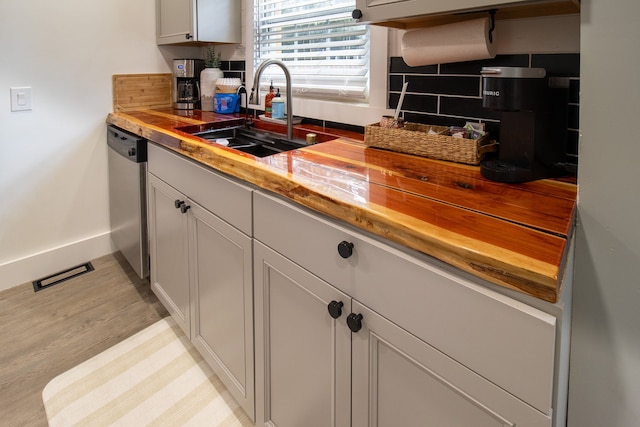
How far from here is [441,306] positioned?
2.43 ft

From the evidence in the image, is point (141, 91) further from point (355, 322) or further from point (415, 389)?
point (415, 389)

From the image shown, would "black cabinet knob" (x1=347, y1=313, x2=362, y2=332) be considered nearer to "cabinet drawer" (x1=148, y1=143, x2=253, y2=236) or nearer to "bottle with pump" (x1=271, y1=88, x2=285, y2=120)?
"cabinet drawer" (x1=148, y1=143, x2=253, y2=236)

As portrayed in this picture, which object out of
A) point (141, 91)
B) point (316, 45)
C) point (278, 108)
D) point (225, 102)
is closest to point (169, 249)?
point (278, 108)

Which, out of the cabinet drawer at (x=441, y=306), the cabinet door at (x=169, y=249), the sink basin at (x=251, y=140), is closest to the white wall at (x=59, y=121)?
the cabinet door at (x=169, y=249)

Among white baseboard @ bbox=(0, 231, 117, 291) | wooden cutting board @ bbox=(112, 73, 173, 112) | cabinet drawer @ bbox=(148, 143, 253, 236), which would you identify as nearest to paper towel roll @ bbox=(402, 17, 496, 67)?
cabinet drawer @ bbox=(148, 143, 253, 236)

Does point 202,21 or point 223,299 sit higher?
point 202,21

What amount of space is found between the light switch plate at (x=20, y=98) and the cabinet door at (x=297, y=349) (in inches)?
73.1

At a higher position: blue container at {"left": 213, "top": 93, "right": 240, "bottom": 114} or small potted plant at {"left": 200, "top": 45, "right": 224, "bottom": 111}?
small potted plant at {"left": 200, "top": 45, "right": 224, "bottom": 111}

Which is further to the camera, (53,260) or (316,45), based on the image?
(53,260)

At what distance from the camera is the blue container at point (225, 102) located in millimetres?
2432

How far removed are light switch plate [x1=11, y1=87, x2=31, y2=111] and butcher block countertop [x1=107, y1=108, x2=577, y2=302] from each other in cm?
136

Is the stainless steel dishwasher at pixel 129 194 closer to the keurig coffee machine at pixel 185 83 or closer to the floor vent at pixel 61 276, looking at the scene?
the floor vent at pixel 61 276

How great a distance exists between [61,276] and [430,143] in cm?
233

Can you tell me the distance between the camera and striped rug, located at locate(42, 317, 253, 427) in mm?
1521
